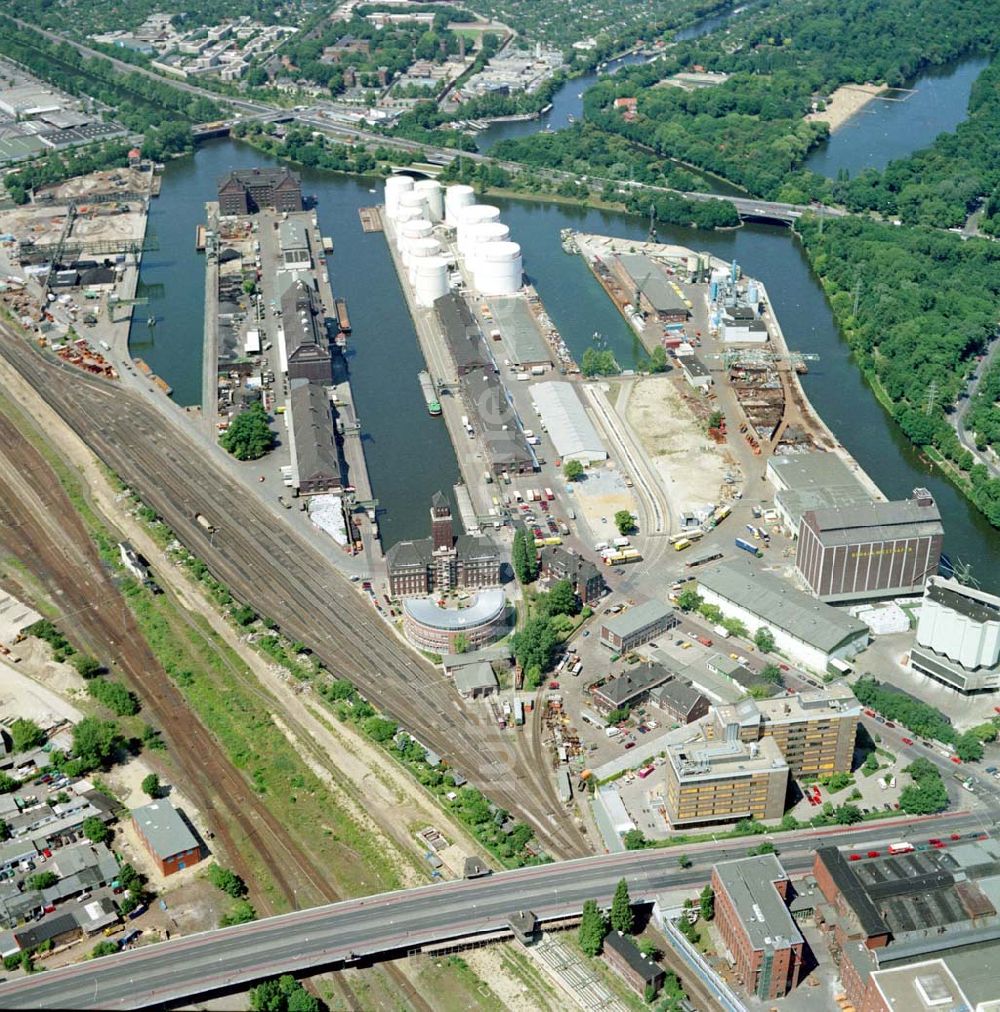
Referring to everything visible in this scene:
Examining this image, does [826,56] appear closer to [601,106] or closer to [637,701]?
[601,106]

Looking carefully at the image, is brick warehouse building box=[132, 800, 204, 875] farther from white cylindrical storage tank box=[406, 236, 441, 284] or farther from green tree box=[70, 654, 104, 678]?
white cylindrical storage tank box=[406, 236, 441, 284]

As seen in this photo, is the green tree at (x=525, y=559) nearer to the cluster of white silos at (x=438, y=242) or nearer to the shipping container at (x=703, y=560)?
the shipping container at (x=703, y=560)

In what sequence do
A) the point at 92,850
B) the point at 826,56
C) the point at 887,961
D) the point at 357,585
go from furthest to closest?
the point at 826,56 → the point at 357,585 → the point at 92,850 → the point at 887,961

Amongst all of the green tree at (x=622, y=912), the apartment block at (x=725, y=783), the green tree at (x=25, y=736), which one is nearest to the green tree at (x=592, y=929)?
the green tree at (x=622, y=912)

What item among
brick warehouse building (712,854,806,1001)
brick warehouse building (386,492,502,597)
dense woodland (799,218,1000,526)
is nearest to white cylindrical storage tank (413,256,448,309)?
dense woodland (799,218,1000,526)

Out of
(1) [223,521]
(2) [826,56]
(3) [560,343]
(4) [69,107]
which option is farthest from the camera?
(2) [826,56]

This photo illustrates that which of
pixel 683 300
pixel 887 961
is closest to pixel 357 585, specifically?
pixel 887 961

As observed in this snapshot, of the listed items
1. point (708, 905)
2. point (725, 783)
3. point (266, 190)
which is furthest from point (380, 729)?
point (266, 190)

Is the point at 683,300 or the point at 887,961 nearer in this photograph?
the point at 887,961
